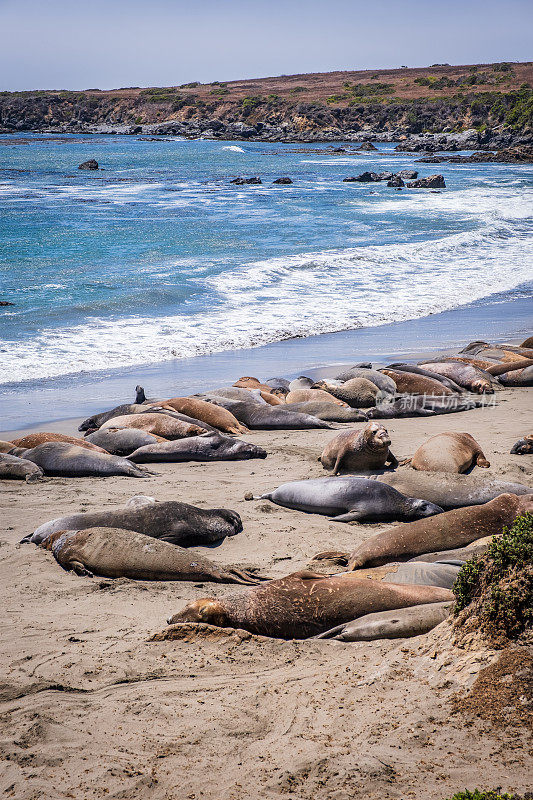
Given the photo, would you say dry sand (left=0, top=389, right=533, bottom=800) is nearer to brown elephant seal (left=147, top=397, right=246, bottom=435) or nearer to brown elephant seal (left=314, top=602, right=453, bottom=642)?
brown elephant seal (left=314, top=602, right=453, bottom=642)

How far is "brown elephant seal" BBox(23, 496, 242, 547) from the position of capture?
548 cm

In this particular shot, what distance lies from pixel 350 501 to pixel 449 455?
51.8 inches

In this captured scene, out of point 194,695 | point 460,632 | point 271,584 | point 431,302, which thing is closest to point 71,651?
point 194,695

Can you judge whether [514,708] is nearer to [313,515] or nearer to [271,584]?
[271,584]

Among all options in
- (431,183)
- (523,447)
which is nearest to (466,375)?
(523,447)

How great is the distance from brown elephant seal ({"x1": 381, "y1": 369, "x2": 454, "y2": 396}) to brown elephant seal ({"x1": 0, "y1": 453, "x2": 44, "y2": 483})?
4.83 m

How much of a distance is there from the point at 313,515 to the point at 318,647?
2403 mm

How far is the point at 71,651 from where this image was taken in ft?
13.0

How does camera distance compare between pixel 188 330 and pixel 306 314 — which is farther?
pixel 306 314

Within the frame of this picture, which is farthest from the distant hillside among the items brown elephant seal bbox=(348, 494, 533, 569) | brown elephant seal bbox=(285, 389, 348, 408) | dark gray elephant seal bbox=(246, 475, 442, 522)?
brown elephant seal bbox=(348, 494, 533, 569)

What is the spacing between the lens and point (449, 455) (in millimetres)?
6770

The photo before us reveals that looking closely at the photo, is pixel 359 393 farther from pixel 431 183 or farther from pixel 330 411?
pixel 431 183

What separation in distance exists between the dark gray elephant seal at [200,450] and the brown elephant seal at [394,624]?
397cm

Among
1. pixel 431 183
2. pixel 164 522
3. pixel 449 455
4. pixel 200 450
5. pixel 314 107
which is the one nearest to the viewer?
pixel 164 522
